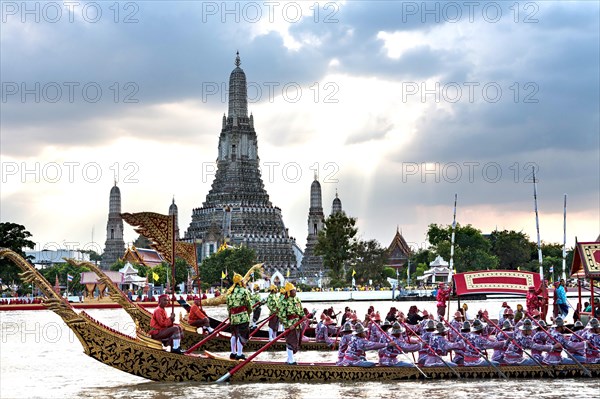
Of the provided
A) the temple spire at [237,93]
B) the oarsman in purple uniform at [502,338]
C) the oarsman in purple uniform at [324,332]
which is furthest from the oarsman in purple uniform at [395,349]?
the temple spire at [237,93]

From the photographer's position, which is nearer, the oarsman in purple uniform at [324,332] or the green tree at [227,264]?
the oarsman in purple uniform at [324,332]

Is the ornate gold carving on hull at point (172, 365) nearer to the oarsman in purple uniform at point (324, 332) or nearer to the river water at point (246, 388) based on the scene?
the river water at point (246, 388)

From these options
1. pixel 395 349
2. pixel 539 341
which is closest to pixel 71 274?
pixel 395 349

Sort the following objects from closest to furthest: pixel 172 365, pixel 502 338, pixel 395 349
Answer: pixel 172 365
pixel 395 349
pixel 502 338

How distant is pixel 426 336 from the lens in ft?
70.8

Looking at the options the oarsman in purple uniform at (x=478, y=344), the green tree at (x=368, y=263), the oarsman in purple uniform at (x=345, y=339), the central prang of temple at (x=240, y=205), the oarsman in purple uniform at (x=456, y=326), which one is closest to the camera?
the oarsman in purple uniform at (x=345, y=339)

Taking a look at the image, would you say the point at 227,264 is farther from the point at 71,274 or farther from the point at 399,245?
the point at 399,245

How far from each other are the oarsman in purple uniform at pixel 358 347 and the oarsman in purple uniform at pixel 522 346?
3.25m

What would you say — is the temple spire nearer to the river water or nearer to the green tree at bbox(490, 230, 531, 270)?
the green tree at bbox(490, 230, 531, 270)

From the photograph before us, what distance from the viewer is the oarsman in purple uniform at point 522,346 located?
2178 cm

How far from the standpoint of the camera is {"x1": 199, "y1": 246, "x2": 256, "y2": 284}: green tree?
10562 cm

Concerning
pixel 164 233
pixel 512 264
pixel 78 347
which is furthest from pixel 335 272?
pixel 164 233

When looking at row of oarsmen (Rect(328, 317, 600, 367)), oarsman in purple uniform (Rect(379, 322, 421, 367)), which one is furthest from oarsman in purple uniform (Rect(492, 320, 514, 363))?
oarsman in purple uniform (Rect(379, 322, 421, 367))

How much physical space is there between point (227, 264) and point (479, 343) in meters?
84.7
